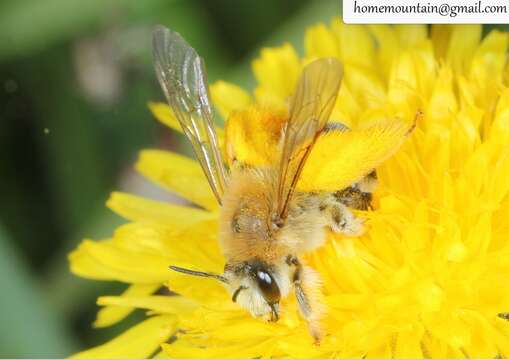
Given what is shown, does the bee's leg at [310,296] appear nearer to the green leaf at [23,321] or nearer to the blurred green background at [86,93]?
the green leaf at [23,321]

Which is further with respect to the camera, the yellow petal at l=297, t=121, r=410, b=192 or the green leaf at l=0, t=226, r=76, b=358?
the green leaf at l=0, t=226, r=76, b=358

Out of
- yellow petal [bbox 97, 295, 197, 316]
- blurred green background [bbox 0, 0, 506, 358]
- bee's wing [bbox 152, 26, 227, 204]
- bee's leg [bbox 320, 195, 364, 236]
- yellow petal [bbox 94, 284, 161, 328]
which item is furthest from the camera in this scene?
blurred green background [bbox 0, 0, 506, 358]

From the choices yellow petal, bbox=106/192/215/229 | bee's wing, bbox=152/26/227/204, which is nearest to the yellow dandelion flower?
yellow petal, bbox=106/192/215/229

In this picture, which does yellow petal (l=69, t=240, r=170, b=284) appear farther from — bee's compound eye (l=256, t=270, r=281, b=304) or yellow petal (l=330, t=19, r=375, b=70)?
yellow petal (l=330, t=19, r=375, b=70)

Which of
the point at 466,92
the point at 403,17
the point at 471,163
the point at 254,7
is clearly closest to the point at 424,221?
the point at 471,163

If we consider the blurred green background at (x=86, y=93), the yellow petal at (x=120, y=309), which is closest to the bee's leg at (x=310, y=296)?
the yellow petal at (x=120, y=309)

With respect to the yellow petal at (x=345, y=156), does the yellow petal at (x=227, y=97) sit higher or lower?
higher

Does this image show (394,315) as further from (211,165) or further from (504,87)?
(504,87)

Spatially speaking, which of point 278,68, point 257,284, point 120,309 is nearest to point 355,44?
point 278,68
